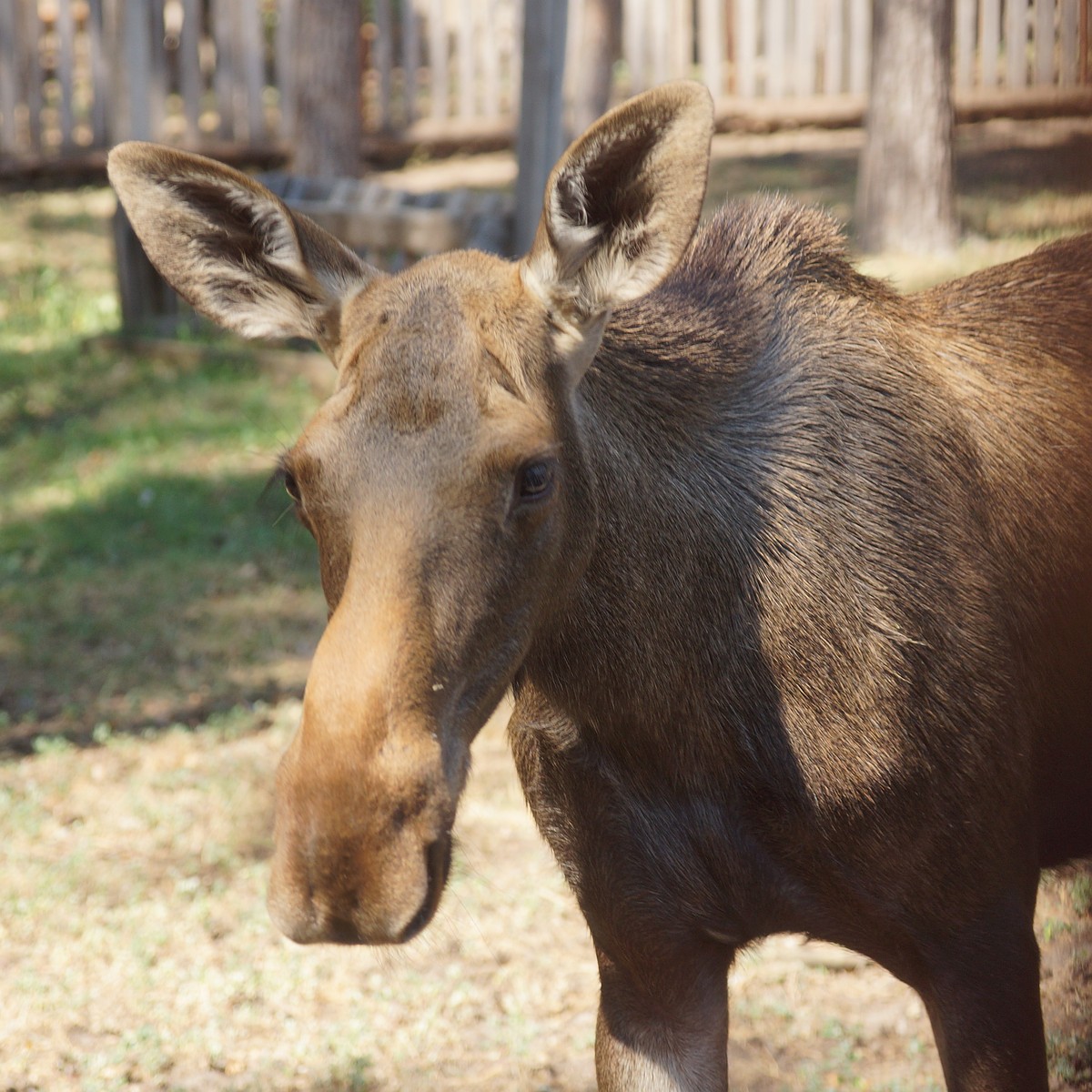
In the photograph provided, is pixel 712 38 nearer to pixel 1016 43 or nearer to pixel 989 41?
pixel 989 41

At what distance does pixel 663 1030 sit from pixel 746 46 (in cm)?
1262

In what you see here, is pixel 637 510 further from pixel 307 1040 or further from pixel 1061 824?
pixel 307 1040

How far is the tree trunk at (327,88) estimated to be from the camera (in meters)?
11.2

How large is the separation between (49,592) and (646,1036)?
5.07 meters

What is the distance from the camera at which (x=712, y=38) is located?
1409cm

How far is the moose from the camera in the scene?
248 centimetres

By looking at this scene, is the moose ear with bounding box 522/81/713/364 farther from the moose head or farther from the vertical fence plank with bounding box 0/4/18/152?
the vertical fence plank with bounding box 0/4/18/152

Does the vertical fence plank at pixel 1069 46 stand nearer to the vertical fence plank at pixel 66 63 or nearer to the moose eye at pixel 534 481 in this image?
the moose eye at pixel 534 481

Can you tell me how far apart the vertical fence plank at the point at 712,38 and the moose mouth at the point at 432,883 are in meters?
12.9

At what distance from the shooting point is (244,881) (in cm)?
502

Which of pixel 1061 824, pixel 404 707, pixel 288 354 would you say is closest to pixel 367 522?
pixel 404 707

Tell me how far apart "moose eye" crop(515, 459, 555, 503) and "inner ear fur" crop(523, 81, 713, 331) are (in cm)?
41

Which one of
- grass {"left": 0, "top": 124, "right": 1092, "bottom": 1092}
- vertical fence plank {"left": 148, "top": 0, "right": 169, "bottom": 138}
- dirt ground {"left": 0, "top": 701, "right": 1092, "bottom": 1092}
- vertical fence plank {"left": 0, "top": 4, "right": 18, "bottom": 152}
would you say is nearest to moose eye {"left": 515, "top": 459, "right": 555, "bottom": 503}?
grass {"left": 0, "top": 124, "right": 1092, "bottom": 1092}

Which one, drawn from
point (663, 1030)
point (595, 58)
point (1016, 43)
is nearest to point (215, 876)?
point (663, 1030)
